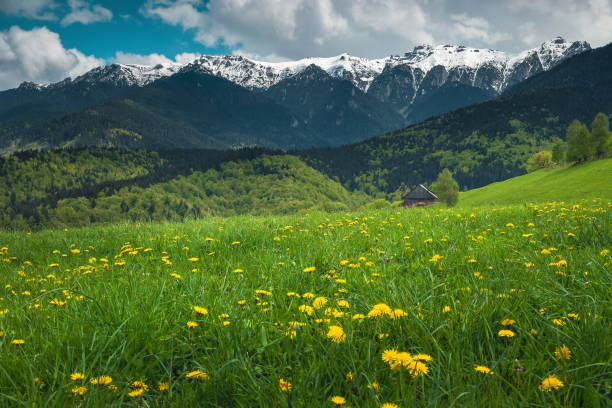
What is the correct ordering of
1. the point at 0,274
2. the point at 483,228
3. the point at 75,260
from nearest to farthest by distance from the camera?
the point at 0,274 → the point at 75,260 → the point at 483,228

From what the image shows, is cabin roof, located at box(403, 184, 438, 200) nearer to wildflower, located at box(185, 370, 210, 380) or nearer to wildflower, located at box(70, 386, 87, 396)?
wildflower, located at box(185, 370, 210, 380)

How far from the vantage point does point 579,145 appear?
69.1 meters

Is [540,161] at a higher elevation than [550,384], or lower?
higher

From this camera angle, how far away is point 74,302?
8.87 feet

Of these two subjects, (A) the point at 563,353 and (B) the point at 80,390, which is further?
(A) the point at 563,353

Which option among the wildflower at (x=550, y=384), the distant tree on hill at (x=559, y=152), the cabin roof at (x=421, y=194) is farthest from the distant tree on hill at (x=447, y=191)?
the wildflower at (x=550, y=384)

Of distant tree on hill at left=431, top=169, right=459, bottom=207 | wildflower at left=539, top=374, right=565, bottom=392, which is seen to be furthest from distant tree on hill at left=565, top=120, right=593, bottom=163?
wildflower at left=539, top=374, right=565, bottom=392

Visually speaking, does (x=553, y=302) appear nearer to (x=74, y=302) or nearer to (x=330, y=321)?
(x=330, y=321)

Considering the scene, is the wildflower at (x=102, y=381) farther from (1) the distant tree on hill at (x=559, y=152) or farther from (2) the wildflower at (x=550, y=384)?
(1) the distant tree on hill at (x=559, y=152)

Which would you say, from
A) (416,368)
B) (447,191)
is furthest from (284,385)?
(447,191)

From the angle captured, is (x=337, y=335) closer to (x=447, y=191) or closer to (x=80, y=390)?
(x=80, y=390)

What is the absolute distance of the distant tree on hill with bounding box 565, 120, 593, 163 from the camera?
2680 inches

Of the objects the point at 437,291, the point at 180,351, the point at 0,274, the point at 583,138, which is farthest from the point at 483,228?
the point at 583,138

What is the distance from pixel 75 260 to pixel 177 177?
198332mm
